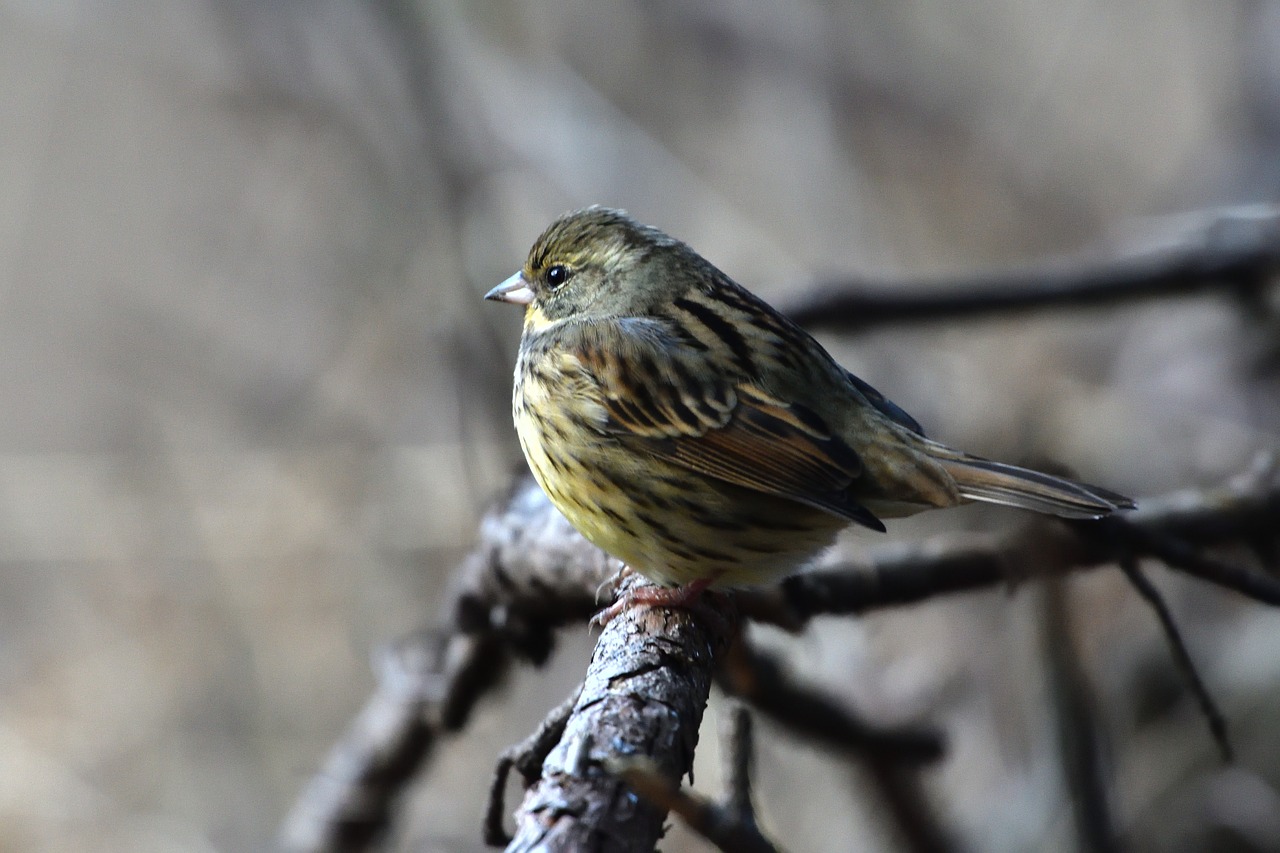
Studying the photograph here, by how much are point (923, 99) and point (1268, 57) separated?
2.07m

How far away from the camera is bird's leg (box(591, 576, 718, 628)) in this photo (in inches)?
103

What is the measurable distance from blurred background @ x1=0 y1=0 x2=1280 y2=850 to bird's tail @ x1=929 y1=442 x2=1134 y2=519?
930 millimetres

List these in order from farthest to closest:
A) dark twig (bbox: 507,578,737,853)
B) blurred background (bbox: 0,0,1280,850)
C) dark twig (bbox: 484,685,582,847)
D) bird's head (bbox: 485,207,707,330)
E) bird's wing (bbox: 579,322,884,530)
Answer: blurred background (bbox: 0,0,1280,850) < bird's head (bbox: 485,207,707,330) < bird's wing (bbox: 579,322,884,530) < dark twig (bbox: 484,685,582,847) < dark twig (bbox: 507,578,737,853)

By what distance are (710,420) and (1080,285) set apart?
1.58 meters

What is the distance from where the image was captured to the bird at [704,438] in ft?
9.79

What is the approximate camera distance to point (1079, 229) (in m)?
7.65

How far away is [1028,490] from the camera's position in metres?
2.71

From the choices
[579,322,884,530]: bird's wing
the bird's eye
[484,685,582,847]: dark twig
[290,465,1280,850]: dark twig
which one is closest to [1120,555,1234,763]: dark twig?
[290,465,1280,850]: dark twig

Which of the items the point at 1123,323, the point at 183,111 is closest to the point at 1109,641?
the point at 1123,323

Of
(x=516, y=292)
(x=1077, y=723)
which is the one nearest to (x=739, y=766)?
(x=1077, y=723)

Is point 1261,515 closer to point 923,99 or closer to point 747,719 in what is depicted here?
point 747,719

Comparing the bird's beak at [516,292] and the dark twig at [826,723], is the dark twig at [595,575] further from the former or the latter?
the bird's beak at [516,292]

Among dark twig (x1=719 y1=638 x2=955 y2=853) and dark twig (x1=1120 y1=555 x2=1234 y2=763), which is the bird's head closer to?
dark twig (x1=719 y1=638 x2=955 y2=853)

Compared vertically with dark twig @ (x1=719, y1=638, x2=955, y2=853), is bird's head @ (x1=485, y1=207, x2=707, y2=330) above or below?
above
